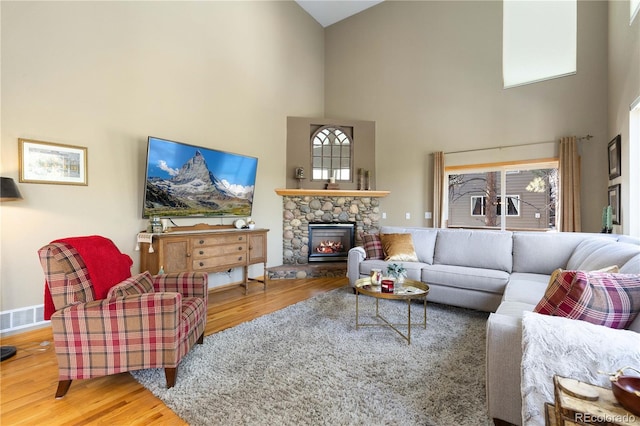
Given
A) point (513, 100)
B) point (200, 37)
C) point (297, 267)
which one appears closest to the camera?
point (200, 37)

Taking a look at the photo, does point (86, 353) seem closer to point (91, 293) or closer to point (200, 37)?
point (91, 293)

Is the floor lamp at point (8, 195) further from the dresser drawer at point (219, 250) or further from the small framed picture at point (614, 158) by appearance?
the small framed picture at point (614, 158)

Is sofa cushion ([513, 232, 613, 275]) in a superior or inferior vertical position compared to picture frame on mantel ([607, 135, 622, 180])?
inferior

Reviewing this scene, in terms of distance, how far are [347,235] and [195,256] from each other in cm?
295

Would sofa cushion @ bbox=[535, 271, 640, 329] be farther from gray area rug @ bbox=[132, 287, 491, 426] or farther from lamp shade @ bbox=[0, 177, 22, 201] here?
lamp shade @ bbox=[0, 177, 22, 201]

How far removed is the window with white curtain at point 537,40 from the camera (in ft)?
13.4

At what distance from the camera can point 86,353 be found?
5.81ft

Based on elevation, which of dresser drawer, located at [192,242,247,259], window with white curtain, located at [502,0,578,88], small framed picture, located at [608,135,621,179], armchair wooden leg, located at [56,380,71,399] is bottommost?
armchair wooden leg, located at [56,380,71,399]

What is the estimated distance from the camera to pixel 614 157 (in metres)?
3.29

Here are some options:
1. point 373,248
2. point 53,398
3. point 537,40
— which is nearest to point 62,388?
point 53,398

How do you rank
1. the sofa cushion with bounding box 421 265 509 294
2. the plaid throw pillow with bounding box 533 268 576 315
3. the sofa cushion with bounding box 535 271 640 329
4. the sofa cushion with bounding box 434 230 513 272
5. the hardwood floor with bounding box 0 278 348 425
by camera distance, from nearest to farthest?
the sofa cushion with bounding box 535 271 640 329 → the plaid throw pillow with bounding box 533 268 576 315 → the hardwood floor with bounding box 0 278 348 425 → the sofa cushion with bounding box 421 265 509 294 → the sofa cushion with bounding box 434 230 513 272

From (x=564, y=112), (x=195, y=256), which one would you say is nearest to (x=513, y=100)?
(x=564, y=112)

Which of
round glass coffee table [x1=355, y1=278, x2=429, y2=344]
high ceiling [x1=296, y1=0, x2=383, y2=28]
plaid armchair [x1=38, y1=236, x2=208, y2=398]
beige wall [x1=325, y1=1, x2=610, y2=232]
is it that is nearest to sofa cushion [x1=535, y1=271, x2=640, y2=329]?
round glass coffee table [x1=355, y1=278, x2=429, y2=344]

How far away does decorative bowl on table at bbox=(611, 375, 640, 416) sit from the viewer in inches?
32.9
